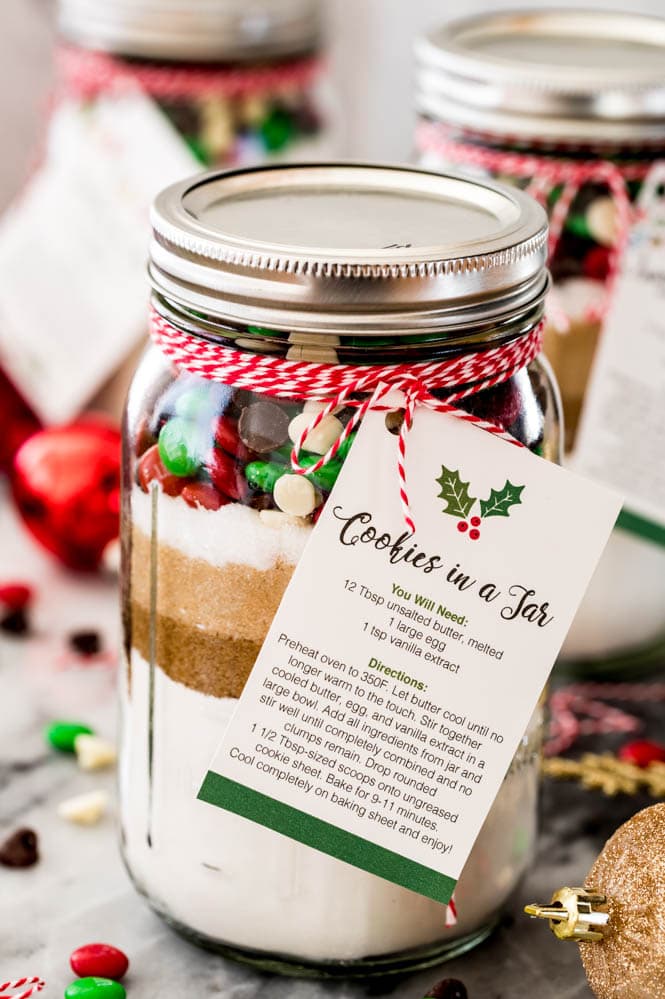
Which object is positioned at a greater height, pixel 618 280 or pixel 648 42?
pixel 648 42

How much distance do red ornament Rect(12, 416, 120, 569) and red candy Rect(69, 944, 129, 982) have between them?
45 centimetres

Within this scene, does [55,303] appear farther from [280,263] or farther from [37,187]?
[280,263]

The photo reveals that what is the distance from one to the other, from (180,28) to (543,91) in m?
0.39

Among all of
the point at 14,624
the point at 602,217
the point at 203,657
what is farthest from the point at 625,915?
the point at 14,624

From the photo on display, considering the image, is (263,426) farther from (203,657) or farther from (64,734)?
(64,734)

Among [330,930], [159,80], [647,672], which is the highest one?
[159,80]

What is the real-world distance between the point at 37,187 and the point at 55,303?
0.12m

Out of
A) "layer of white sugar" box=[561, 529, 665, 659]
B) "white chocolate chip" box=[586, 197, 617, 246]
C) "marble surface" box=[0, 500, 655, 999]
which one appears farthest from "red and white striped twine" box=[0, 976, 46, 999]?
"white chocolate chip" box=[586, 197, 617, 246]

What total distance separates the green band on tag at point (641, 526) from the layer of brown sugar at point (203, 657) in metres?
0.40

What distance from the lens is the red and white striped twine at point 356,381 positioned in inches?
25.3

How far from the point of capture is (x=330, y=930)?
2.35 feet

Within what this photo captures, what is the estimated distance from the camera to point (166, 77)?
1155 mm

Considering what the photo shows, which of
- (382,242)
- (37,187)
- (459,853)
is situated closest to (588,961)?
(459,853)

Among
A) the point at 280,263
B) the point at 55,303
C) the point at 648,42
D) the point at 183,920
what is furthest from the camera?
the point at 55,303
